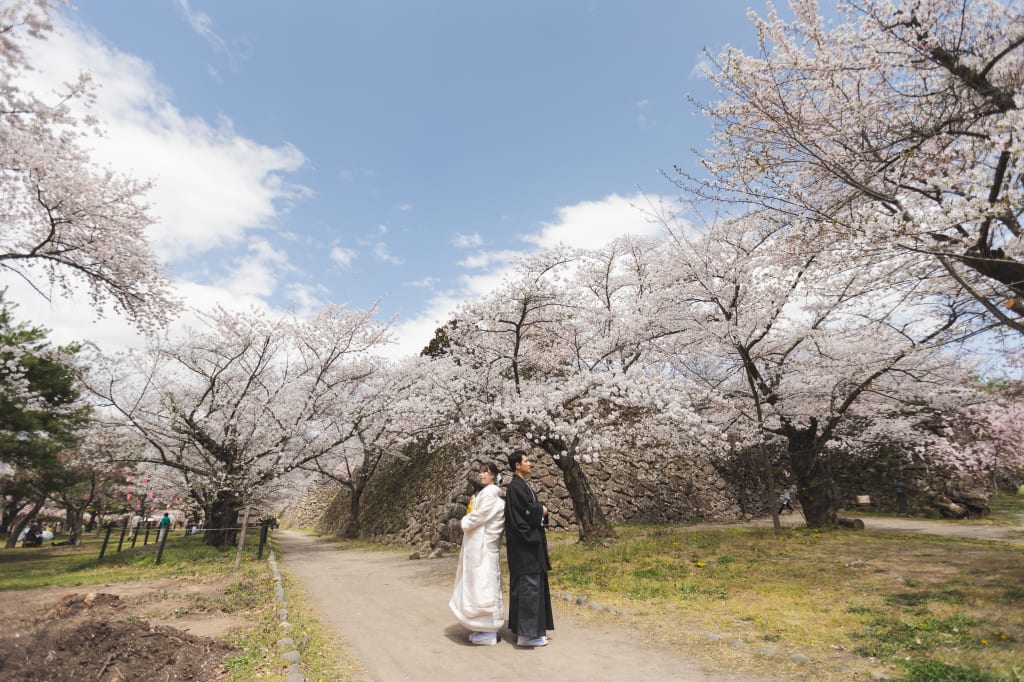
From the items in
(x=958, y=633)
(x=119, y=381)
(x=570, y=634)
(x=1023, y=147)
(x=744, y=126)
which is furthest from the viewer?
(x=119, y=381)

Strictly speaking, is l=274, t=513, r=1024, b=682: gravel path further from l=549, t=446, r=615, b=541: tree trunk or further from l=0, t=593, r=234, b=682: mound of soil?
l=549, t=446, r=615, b=541: tree trunk

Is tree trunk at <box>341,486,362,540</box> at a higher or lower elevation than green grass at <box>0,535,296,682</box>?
higher

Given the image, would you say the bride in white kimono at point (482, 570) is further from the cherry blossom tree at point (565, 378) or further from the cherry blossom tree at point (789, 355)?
the cherry blossom tree at point (789, 355)

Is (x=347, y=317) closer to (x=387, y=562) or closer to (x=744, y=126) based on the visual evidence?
(x=387, y=562)

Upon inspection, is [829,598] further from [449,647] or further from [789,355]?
[789,355]

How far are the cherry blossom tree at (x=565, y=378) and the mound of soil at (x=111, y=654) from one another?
6.75 m

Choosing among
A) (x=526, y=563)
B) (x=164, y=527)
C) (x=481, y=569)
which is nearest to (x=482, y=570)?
(x=481, y=569)

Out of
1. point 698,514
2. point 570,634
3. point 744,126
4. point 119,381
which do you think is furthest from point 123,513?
point 744,126

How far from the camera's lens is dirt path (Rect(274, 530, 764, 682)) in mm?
4395

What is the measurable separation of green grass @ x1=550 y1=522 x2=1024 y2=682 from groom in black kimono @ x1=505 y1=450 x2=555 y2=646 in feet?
4.71

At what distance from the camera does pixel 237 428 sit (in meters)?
15.5

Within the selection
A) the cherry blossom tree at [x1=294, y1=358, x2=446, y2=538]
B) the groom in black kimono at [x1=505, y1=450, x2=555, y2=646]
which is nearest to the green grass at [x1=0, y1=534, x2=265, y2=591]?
the cherry blossom tree at [x1=294, y1=358, x2=446, y2=538]

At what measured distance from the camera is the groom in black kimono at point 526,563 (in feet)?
17.4

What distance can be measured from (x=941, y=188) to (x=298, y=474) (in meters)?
24.0
